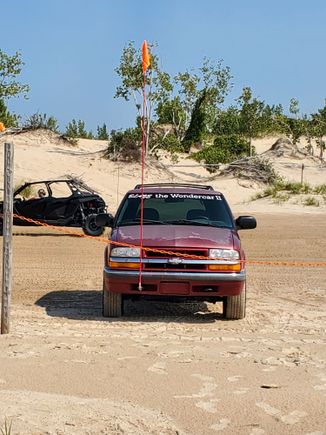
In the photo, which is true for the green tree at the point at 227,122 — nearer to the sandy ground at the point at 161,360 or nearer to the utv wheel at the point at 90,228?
the utv wheel at the point at 90,228

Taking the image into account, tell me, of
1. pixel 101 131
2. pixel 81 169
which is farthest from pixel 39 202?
pixel 101 131

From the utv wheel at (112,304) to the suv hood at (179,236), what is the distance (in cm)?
64

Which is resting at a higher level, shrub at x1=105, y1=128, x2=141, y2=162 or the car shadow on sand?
shrub at x1=105, y1=128, x2=141, y2=162

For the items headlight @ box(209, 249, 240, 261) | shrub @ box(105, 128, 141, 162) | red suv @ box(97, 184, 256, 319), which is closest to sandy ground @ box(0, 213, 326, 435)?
red suv @ box(97, 184, 256, 319)

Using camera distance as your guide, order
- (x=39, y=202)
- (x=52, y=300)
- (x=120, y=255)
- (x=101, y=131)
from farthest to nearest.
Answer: (x=101, y=131) < (x=39, y=202) < (x=52, y=300) < (x=120, y=255)

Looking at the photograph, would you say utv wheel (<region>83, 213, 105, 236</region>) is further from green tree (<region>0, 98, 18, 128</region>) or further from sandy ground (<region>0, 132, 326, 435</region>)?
green tree (<region>0, 98, 18, 128</region>)

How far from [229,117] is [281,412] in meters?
45.6

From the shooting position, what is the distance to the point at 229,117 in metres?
50.7

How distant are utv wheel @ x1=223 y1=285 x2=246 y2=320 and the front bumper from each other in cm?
23

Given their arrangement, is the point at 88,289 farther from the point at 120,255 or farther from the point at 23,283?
the point at 120,255

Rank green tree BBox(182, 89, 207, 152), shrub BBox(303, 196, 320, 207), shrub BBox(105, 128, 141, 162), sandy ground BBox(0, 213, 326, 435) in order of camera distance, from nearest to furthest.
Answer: sandy ground BBox(0, 213, 326, 435) < shrub BBox(303, 196, 320, 207) < shrub BBox(105, 128, 141, 162) < green tree BBox(182, 89, 207, 152)

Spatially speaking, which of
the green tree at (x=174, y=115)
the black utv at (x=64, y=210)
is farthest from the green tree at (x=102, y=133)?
the black utv at (x=64, y=210)

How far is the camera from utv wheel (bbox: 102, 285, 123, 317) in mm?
9508

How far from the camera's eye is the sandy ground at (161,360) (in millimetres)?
5719
